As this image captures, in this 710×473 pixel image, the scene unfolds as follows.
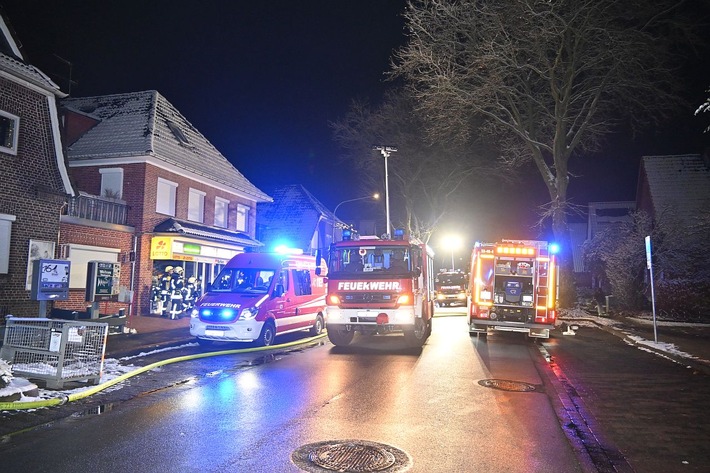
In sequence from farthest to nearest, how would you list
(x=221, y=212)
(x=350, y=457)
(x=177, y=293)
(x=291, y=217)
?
(x=291, y=217)
(x=221, y=212)
(x=177, y=293)
(x=350, y=457)

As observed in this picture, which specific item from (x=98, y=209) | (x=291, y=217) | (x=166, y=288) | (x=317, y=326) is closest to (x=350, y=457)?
(x=317, y=326)

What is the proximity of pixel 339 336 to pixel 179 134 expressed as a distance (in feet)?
50.2

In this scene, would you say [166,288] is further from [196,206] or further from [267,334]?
[267,334]

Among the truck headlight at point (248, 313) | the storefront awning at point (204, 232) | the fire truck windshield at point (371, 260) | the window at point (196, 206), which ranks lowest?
the truck headlight at point (248, 313)

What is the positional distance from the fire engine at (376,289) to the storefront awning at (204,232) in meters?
9.29

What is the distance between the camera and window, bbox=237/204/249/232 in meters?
27.8

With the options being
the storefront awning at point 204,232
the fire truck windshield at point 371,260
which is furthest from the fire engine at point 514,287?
the storefront awning at point 204,232

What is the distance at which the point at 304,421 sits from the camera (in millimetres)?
6469

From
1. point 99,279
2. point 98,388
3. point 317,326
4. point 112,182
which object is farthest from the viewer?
point 112,182

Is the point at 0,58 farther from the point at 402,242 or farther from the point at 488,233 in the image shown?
the point at 488,233

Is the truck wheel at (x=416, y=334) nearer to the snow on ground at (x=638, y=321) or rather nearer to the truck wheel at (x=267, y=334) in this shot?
the truck wheel at (x=267, y=334)

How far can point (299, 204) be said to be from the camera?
44938 mm

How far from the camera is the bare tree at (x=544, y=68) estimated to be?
20203mm

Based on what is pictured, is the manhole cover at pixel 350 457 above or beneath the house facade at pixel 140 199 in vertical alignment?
beneath
